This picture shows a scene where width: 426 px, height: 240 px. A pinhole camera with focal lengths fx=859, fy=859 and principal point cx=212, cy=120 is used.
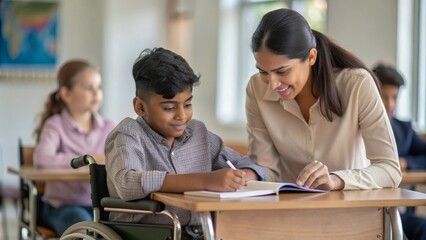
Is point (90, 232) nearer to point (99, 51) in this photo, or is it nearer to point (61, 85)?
point (61, 85)

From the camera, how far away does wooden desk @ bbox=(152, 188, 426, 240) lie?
2.10m

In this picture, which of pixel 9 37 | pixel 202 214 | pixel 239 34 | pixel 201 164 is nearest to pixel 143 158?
pixel 201 164

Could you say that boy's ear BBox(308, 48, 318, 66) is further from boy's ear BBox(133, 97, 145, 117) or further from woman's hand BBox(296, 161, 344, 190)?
boy's ear BBox(133, 97, 145, 117)

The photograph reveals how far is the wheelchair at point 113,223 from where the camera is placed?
2283 millimetres

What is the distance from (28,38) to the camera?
9539 millimetres

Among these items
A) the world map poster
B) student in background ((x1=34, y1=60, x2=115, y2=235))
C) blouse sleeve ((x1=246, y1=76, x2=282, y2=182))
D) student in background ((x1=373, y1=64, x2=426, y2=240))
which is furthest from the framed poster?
blouse sleeve ((x1=246, y1=76, x2=282, y2=182))

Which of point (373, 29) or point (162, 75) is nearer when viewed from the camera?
point (162, 75)

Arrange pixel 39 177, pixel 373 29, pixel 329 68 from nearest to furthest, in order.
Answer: pixel 329 68 → pixel 39 177 → pixel 373 29

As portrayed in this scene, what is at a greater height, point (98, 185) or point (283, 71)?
point (283, 71)

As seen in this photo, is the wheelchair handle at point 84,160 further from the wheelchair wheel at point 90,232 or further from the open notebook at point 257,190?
the open notebook at point 257,190

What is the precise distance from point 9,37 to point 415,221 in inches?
253

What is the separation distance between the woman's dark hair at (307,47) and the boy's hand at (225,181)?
1.55 feet

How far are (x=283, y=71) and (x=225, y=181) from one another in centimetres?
49

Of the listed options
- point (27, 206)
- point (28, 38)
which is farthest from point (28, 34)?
point (27, 206)
